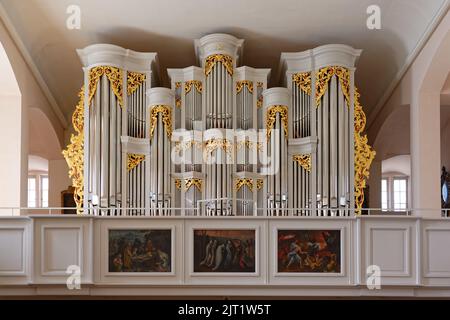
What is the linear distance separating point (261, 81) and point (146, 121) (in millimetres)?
2249

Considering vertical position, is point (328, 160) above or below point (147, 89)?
below

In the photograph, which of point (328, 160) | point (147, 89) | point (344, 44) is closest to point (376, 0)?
point (344, 44)

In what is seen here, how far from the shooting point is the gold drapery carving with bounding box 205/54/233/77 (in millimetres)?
15555

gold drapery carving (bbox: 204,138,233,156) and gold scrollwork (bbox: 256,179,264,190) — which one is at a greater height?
gold drapery carving (bbox: 204,138,233,156)

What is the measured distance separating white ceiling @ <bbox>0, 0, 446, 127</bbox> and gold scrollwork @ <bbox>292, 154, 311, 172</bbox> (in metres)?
2.49

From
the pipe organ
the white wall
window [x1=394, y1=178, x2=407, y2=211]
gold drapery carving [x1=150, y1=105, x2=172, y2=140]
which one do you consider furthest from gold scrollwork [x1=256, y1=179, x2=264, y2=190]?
window [x1=394, y1=178, x2=407, y2=211]

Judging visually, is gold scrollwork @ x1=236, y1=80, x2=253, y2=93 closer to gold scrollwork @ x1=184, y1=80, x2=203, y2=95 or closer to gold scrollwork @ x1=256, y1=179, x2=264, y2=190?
gold scrollwork @ x1=184, y1=80, x2=203, y2=95

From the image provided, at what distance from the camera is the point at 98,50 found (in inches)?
606

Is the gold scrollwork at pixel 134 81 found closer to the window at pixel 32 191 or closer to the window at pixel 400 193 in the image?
the window at pixel 32 191

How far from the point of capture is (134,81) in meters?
15.6

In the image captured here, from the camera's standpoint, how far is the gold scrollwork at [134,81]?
15.5 m

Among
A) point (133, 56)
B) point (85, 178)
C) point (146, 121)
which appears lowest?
point (85, 178)

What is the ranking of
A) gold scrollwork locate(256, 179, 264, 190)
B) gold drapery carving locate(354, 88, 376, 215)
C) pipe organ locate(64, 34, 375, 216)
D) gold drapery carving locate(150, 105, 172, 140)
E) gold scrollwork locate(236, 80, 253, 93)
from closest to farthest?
pipe organ locate(64, 34, 375, 216), gold drapery carving locate(354, 88, 376, 215), gold scrollwork locate(256, 179, 264, 190), gold drapery carving locate(150, 105, 172, 140), gold scrollwork locate(236, 80, 253, 93)

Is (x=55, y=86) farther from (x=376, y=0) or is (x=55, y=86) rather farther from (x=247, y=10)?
(x=376, y=0)
